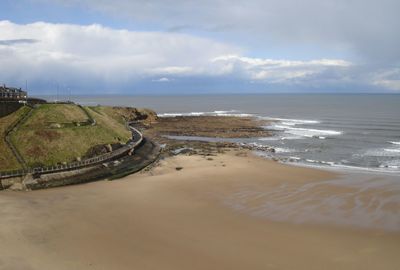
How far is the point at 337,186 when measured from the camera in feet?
124

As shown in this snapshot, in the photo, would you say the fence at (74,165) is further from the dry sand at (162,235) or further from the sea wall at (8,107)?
the sea wall at (8,107)

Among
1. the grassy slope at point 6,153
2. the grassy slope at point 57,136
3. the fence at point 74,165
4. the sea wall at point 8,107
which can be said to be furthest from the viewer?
the sea wall at point 8,107

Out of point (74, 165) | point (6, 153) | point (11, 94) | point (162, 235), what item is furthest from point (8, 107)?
point (162, 235)

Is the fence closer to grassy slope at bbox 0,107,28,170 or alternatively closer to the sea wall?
grassy slope at bbox 0,107,28,170

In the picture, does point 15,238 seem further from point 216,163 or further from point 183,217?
point 216,163

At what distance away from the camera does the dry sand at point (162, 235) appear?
69.2 feet

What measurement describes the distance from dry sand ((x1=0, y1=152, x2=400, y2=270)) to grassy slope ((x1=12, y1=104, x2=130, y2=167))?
752 cm

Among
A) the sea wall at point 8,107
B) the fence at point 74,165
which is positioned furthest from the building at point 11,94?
the fence at point 74,165

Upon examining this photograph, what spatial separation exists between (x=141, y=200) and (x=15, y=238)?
11.2 m

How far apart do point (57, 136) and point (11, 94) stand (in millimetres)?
12705

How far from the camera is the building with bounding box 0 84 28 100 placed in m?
51.3

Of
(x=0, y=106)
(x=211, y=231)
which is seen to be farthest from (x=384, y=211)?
(x=0, y=106)

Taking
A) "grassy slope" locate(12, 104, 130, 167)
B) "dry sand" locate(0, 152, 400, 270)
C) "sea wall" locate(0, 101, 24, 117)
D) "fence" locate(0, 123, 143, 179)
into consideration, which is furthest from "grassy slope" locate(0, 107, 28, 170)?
"dry sand" locate(0, 152, 400, 270)

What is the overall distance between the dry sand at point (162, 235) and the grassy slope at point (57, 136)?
7521 mm
